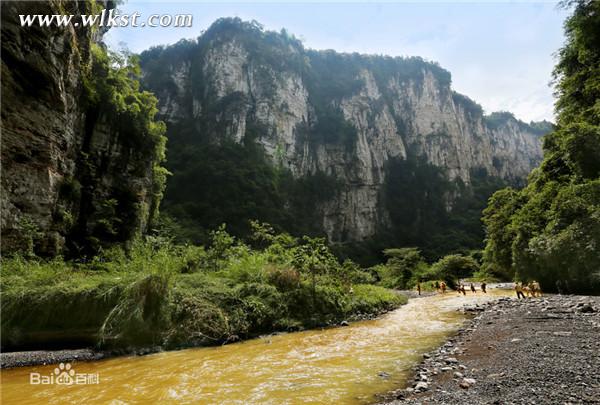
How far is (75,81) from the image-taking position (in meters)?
14.7

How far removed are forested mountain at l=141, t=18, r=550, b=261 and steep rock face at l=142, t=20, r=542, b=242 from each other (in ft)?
0.93

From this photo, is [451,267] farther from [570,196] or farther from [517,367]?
[517,367]

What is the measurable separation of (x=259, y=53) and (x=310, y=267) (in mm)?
66151

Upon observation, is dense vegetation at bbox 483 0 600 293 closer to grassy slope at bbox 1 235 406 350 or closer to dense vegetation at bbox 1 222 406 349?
dense vegetation at bbox 1 222 406 349

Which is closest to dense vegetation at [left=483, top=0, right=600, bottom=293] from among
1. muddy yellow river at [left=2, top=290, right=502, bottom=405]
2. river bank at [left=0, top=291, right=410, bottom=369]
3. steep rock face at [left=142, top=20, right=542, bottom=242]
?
muddy yellow river at [left=2, top=290, right=502, bottom=405]

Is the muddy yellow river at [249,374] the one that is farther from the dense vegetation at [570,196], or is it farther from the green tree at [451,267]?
the green tree at [451,267]

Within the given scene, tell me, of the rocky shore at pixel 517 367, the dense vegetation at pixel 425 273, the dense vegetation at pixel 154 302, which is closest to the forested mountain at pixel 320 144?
the dense vegetation at pixel 425 273

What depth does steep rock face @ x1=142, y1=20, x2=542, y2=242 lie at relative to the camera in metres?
60.4

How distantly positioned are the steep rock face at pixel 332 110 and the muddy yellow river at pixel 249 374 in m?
51.8

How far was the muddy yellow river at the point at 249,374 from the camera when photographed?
4527 millimetres

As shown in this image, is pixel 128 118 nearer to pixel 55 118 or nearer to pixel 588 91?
pixel 55 118

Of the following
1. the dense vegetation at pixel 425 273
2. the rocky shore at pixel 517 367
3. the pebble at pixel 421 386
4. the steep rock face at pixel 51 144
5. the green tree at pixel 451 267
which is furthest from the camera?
the green tree at pixel 451 267

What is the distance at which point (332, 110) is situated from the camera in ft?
242

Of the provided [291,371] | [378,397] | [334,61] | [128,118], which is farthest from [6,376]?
[334,61]
